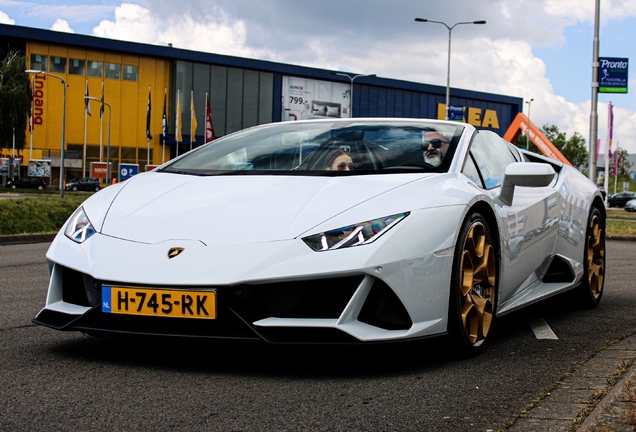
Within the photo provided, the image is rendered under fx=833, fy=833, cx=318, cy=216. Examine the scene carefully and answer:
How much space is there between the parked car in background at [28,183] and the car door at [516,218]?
5698cm

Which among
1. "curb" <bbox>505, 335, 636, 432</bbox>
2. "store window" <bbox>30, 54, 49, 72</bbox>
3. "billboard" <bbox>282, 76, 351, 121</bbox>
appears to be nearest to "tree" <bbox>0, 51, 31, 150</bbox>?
"store window" <bbox>30, 54, 49, 72</bbox>

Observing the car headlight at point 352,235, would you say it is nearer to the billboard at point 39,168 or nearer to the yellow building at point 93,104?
the yellow building at point 93,104

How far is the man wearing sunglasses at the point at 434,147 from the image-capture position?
4215 mm

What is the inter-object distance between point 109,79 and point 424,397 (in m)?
64.6

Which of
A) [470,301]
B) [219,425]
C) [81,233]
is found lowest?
[219,425]

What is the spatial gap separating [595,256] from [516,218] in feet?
5.82

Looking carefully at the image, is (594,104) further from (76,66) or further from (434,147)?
(76,66)

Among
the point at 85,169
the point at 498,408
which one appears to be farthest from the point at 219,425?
the point at 85,169

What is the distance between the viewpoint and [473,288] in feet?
12.9

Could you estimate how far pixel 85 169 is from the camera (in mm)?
63812

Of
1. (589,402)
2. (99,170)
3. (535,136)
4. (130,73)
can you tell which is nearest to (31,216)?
(589,402)

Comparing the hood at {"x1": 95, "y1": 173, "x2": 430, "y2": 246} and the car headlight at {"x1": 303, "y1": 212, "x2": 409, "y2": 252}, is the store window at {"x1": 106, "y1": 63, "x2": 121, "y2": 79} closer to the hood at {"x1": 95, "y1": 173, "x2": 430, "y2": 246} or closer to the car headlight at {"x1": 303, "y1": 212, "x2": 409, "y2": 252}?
the hood at {"x1": 95, "y1": 173, "x2": 430, "y2": 246}

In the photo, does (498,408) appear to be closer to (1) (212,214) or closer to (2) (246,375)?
(2) (246,375)

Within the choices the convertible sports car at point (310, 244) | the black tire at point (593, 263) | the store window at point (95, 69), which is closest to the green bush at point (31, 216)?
the black tire at point (593, 263)
